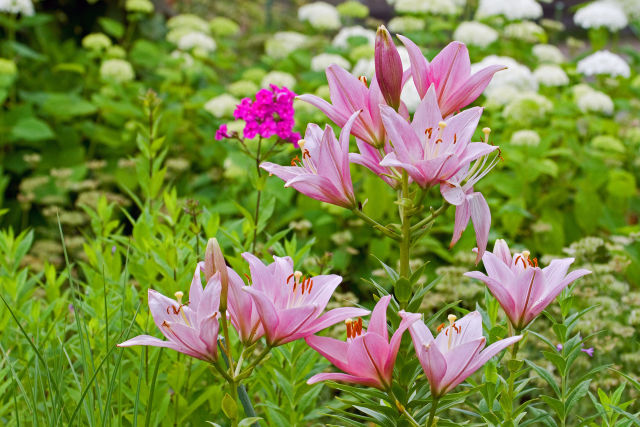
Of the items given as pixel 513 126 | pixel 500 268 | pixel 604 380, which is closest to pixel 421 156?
pixel 500 268

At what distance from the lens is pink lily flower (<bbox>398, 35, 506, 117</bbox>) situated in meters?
1.00

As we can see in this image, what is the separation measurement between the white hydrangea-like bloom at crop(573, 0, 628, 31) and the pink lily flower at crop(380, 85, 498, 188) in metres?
3.87

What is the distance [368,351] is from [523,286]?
9.8 inches

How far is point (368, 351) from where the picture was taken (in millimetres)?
922

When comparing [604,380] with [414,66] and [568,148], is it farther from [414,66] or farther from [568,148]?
[568,148]

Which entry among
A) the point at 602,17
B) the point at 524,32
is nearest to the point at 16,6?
the point at 524,32

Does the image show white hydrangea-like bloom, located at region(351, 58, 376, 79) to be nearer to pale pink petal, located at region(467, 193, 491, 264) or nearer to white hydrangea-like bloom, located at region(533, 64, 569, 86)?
white hydrangea-like bloom, located at region(533, 64, 569, 86)

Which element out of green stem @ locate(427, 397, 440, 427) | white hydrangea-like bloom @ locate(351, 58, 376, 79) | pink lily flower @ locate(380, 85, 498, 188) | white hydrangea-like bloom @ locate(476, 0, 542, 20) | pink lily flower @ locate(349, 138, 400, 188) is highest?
pink lily flower @ locate(380, 85, 498, 188)

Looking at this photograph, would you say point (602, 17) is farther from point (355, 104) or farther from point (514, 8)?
point (355, 104)

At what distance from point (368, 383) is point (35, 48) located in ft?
15.8

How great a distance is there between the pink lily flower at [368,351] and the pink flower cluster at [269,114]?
91 centimetres

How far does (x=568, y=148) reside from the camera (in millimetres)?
3652

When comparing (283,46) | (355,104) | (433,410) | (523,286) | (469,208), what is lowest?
(283,46)

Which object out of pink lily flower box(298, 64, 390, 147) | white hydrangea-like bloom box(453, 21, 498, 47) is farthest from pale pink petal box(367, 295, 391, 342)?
white hydrangea-like bloom box(453, 21, 498, 47)
